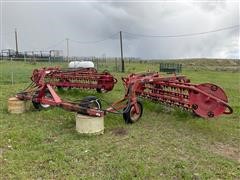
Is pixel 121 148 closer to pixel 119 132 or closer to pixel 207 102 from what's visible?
pixel 119 132

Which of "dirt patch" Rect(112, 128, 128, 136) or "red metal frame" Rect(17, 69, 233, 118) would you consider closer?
"dirt patch" Rect(112, 128, 128, 136)

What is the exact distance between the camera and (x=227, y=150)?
15.4 ft

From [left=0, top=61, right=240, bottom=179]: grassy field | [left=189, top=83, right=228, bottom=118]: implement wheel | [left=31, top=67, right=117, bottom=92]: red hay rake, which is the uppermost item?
[left=31, top=67, right=117, bottom=92]: red hay rake

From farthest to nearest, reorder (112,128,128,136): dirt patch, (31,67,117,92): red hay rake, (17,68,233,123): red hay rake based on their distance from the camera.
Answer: (31,67,117,92): red hay rake < (17,68,233,123): red hay rake < (112,128,128,136): dirt patch

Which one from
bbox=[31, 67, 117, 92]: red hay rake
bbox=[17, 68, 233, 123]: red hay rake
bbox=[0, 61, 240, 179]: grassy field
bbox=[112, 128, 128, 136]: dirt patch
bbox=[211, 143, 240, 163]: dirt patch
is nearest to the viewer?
bbox=[0, 61, 240, 179]: grassy field

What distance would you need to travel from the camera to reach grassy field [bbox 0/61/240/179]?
3.71m

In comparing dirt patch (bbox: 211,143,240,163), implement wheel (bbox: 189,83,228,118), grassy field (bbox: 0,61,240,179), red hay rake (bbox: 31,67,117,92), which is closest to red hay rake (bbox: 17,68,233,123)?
implement wheel (bbox: 189,83,228,118)

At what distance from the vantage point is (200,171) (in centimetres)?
377

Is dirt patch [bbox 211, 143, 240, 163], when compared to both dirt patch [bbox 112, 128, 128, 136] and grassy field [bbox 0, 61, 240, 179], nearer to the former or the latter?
grassy field [bbox 0, 61, 240, 179]

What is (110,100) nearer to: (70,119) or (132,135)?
(70,119)

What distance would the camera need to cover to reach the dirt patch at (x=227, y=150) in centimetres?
443

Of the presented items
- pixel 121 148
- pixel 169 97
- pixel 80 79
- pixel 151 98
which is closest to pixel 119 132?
pixel 121 148

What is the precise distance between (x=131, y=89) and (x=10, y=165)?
286cm

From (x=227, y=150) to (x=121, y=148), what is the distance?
5.84 ft
